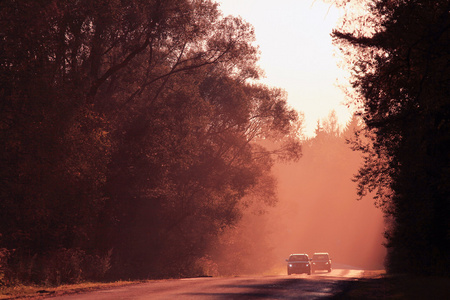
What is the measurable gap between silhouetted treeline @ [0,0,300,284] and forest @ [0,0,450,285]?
0.08 metres

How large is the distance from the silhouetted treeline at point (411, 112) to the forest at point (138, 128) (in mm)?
66

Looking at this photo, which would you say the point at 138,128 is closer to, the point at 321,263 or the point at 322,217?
the point at 321,263

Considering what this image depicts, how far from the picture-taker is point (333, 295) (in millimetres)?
18219

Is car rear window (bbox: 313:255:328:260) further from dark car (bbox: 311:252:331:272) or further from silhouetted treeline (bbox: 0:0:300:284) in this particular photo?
silhouetted treeline (bbox: 0:0:300:284)

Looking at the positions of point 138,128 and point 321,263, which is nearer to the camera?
point 138,128

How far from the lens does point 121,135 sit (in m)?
35.1

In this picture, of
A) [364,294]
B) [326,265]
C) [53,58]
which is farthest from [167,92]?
[326,265]

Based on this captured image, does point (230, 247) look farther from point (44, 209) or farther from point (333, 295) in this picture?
point (333, 295)

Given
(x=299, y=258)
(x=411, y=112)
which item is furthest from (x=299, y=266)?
(x=411, y=112)

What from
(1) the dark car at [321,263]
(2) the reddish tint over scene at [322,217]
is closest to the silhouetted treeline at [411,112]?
(1) the dark car at [321,263]

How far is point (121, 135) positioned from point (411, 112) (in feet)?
59.8

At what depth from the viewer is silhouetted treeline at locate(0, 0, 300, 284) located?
23.1m

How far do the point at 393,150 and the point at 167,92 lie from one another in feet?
55.9

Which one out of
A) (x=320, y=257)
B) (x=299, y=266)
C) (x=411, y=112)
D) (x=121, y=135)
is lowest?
(x=299, y=266)
